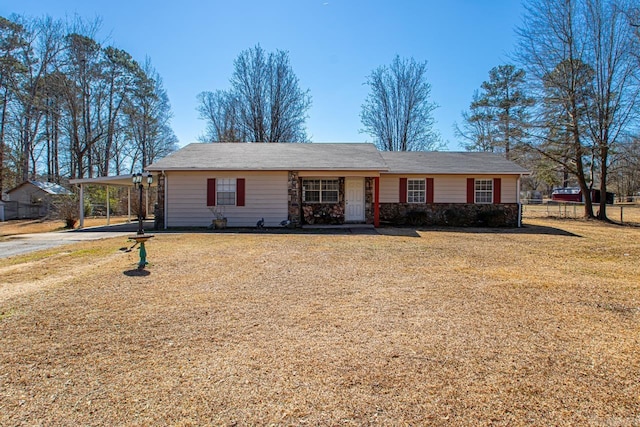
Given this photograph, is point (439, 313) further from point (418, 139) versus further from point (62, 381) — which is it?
point (418, 139)

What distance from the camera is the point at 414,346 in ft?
10.8

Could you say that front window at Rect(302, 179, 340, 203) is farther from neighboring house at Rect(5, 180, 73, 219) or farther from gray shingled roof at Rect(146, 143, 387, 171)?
neighboring house at Rect(5, 180, 73, 219)

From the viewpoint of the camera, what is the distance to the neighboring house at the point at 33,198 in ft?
74.1

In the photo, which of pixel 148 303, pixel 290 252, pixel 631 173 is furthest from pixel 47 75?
pixel 631 173

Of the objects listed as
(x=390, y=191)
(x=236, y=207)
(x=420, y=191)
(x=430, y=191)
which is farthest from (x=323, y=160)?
(x=430, y=191)

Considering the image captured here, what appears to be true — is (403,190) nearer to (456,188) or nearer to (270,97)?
A: (456,188)

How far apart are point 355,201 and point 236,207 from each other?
5096 mm

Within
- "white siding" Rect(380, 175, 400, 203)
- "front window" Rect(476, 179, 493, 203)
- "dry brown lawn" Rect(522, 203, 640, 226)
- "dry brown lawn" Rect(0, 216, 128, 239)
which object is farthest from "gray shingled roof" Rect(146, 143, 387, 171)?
"dry brown lawn" Rect(522, 203, 640, 226)

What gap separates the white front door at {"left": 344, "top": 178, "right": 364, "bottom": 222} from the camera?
15.4 meters

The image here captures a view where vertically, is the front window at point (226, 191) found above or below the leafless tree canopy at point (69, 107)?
below

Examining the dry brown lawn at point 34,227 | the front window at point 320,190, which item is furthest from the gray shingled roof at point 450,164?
the dry brown lawn at point 34,227

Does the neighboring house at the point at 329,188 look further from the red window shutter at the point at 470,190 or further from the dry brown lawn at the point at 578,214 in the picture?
the dry brown lawn at the point at 578,214

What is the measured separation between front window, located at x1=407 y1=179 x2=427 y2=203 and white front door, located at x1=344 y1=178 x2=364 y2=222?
2.19 meters

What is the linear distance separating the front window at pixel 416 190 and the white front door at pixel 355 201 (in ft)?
7.19
